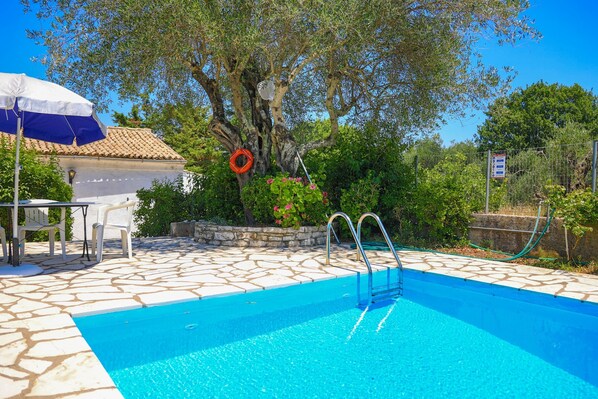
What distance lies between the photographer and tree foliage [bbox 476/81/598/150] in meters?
31.7

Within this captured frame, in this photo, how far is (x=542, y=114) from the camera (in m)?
32.3

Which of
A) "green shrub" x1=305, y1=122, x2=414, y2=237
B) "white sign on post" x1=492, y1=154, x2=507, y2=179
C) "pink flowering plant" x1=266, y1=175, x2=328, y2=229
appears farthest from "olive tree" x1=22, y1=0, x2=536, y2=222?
"white sign on post" x1=492, y1=154, x2=507, y2=179

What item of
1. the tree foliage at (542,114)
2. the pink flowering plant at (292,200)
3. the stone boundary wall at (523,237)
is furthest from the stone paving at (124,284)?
the tree foliage at (542,114)

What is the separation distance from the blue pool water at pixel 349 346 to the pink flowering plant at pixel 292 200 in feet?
9.62

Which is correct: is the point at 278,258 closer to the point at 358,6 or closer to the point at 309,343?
the point at 309,343

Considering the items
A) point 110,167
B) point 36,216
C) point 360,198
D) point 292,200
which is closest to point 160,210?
point 36,216

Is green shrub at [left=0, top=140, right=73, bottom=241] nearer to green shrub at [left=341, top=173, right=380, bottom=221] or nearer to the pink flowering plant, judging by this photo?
the pink flowering plant

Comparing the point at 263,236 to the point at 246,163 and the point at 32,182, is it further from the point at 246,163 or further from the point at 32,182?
the point at 32,182

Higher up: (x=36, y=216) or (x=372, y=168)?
(x=372, y=168)

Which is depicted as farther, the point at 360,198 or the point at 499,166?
the point at 360,198

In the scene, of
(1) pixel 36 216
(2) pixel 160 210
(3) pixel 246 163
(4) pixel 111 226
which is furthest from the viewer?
(2) pixel 160 210

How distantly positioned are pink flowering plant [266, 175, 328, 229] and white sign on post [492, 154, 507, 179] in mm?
3217

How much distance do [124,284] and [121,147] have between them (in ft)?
41.1

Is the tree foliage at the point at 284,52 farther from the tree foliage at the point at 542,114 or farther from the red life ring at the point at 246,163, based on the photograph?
the tree foliage at the point at 542,114
